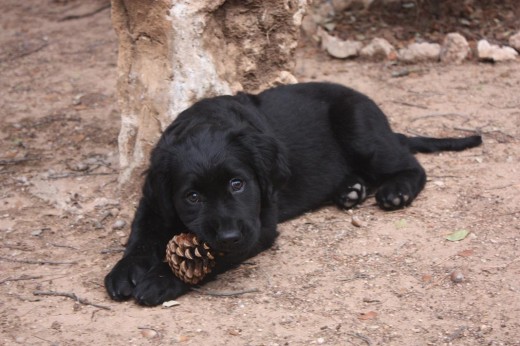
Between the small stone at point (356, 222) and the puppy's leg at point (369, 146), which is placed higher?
the puppy's leg at point (369, 146)

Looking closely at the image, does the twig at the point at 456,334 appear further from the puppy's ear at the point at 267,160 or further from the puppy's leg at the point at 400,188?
the puppy's leg at the point at 400,188

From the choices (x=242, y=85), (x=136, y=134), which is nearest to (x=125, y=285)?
(x=136, y=134)

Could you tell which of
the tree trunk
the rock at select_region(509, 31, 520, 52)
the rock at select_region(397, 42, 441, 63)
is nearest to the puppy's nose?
the tree trunk

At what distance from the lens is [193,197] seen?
14.9 ft

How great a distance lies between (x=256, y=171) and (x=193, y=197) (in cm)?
43

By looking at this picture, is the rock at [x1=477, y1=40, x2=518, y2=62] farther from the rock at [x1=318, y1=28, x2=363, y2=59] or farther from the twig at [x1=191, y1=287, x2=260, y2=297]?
the twig at [x1=191, y1=287, x2=260, y2=297]

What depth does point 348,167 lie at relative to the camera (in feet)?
19.7

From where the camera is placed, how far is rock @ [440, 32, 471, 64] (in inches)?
336

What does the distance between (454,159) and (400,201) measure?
97 centimetres

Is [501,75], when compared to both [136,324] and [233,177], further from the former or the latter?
[136,324]

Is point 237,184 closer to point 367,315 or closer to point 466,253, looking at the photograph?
point 367,315

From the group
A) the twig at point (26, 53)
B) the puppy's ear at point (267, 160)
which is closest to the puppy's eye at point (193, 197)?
the puppy's ear at point (267, 160)

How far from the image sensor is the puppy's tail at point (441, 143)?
6395 mm

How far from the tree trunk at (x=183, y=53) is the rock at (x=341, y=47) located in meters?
2.43
